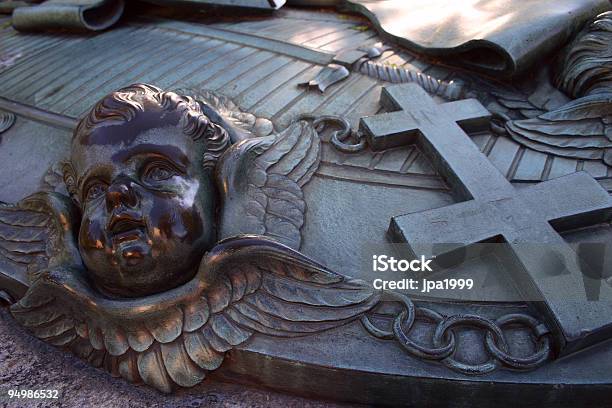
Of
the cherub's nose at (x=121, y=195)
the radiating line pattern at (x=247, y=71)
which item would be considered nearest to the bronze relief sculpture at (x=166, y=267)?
the cherub's nose at (x=121, y=195)

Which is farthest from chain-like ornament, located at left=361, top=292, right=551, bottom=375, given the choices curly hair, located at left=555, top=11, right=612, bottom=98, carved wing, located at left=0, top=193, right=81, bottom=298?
curly hair, located at left=555, top=11, right=612, bottom=98

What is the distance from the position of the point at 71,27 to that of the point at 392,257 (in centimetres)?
329

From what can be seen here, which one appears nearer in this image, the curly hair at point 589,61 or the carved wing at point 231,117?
the carved wing at point 231,117

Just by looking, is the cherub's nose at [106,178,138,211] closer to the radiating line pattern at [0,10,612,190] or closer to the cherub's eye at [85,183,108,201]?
the cherub's eye at [85,183,108,201]

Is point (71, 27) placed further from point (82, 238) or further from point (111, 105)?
point (82, 238)

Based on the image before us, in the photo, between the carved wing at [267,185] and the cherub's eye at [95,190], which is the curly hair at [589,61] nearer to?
the carved wing at [267,185]

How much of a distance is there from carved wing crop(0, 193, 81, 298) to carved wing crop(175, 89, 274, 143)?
2.52ft

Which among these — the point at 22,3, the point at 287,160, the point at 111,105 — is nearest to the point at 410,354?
the point at 287,160

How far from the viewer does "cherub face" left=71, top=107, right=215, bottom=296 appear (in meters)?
1.89

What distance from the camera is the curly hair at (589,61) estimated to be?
8.68 feet

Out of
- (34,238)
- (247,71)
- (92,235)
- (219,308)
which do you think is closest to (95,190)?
(92,235)

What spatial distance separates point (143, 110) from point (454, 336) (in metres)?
1.51

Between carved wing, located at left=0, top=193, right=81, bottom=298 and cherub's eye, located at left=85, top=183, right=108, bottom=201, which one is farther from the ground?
cherub's eye, located at left=85, top=183, right=108, bottom=201

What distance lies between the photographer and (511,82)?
291 centimetres
